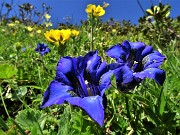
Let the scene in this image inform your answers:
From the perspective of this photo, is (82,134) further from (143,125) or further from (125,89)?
(143,125)

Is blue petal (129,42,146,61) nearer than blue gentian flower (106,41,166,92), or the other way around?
blue gentian flower (106,41,166,92)

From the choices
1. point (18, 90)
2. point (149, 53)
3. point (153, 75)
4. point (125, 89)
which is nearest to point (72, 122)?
point (125, 89)

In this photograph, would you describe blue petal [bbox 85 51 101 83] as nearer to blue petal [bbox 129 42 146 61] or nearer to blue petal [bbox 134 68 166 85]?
blue petal [bbox 134 68 166 85]

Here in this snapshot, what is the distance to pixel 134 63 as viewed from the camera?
1587mm

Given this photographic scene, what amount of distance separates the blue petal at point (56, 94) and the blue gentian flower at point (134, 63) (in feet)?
0.64

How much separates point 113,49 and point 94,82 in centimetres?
36

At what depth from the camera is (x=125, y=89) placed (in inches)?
53.6

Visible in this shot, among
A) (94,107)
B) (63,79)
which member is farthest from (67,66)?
(94,107)

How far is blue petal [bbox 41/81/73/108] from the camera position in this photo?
1172 millimetres

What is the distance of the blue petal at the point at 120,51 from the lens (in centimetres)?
158

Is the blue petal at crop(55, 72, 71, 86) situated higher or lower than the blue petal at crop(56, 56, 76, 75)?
lower

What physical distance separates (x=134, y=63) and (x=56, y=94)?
0.49 meters

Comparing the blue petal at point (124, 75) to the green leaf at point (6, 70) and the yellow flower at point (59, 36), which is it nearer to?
the green leaf at point (6, 70)

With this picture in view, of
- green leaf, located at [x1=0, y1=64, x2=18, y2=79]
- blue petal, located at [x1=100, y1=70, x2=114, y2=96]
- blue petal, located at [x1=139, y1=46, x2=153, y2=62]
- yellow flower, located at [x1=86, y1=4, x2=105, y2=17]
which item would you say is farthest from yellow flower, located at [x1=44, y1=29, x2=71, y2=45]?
blue petal, located at [x1=100, y1=70, x2=114, y2=96]
